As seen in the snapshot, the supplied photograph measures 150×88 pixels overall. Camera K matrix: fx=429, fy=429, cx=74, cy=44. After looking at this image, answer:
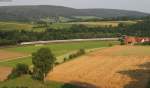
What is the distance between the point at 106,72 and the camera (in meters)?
53.4

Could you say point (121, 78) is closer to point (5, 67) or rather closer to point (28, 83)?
point (28, 83)

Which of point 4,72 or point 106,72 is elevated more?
point 106,72

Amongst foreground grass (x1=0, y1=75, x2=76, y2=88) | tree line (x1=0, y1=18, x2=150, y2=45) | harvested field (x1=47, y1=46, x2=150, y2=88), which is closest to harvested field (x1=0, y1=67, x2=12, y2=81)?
harvested field (x1=47, y1=46, x2=150, y2=88)

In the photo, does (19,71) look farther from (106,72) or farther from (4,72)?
(106,72)

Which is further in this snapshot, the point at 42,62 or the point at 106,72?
the point at 106,72

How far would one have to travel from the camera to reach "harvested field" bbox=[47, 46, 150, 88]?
44.5 meters

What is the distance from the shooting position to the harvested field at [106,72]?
146 feet

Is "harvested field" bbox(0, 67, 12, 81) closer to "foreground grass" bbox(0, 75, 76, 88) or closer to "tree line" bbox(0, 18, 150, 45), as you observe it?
"foreground grass" bbox(0, 75, 76, 88)

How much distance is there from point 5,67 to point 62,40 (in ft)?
174

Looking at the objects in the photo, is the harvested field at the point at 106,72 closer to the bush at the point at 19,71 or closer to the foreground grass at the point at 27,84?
the foreground grass at the point at 27,84

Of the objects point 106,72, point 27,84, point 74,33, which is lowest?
point 74,33

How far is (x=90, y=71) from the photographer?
5516cm

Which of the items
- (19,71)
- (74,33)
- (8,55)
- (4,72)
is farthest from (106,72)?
(74,33)

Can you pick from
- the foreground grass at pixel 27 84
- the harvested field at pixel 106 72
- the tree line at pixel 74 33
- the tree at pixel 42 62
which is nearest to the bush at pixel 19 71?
the foreground grass at pixel 27 84
